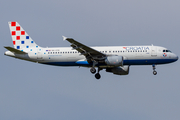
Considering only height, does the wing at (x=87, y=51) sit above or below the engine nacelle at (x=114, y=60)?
above

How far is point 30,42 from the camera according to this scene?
54406 millimetres

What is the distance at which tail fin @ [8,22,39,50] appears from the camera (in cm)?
5422

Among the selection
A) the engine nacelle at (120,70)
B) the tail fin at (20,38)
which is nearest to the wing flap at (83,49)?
the engine nacelle at (120,70)

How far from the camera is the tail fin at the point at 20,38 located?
5422 centimetres

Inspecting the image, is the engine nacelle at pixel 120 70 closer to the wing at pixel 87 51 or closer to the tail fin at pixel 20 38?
the wing at pixel 87 51

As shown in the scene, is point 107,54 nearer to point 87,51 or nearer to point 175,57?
point 87,51

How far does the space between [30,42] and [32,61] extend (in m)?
3.39

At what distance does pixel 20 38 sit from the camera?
54.9 m

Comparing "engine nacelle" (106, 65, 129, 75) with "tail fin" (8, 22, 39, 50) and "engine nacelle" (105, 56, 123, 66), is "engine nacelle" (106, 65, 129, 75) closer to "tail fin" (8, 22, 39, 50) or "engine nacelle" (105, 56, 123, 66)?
"engine nacelle" (105, 56, 123, 66)

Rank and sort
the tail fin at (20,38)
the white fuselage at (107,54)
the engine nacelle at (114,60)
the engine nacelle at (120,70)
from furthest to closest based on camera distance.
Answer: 1. the engine nacelle at (120,70)
2. the tail fin at (20,38)
3. the white fuselage at (107,54)
4. the engine nacelle at (114,60)

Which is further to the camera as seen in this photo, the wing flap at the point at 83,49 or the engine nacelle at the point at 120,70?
the engine nacelle at the point at 120,70

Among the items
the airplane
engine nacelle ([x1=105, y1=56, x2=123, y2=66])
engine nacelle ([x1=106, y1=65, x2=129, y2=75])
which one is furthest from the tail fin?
engine nacelle ([x1=106, y1=65, x2=129, y2=75])

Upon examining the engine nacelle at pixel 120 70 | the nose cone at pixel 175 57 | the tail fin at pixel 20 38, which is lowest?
the engine nacelle at pixel 120 70

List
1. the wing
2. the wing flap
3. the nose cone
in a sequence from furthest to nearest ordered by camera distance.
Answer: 1. the nose cone
2. the wing
3. the wing flap
